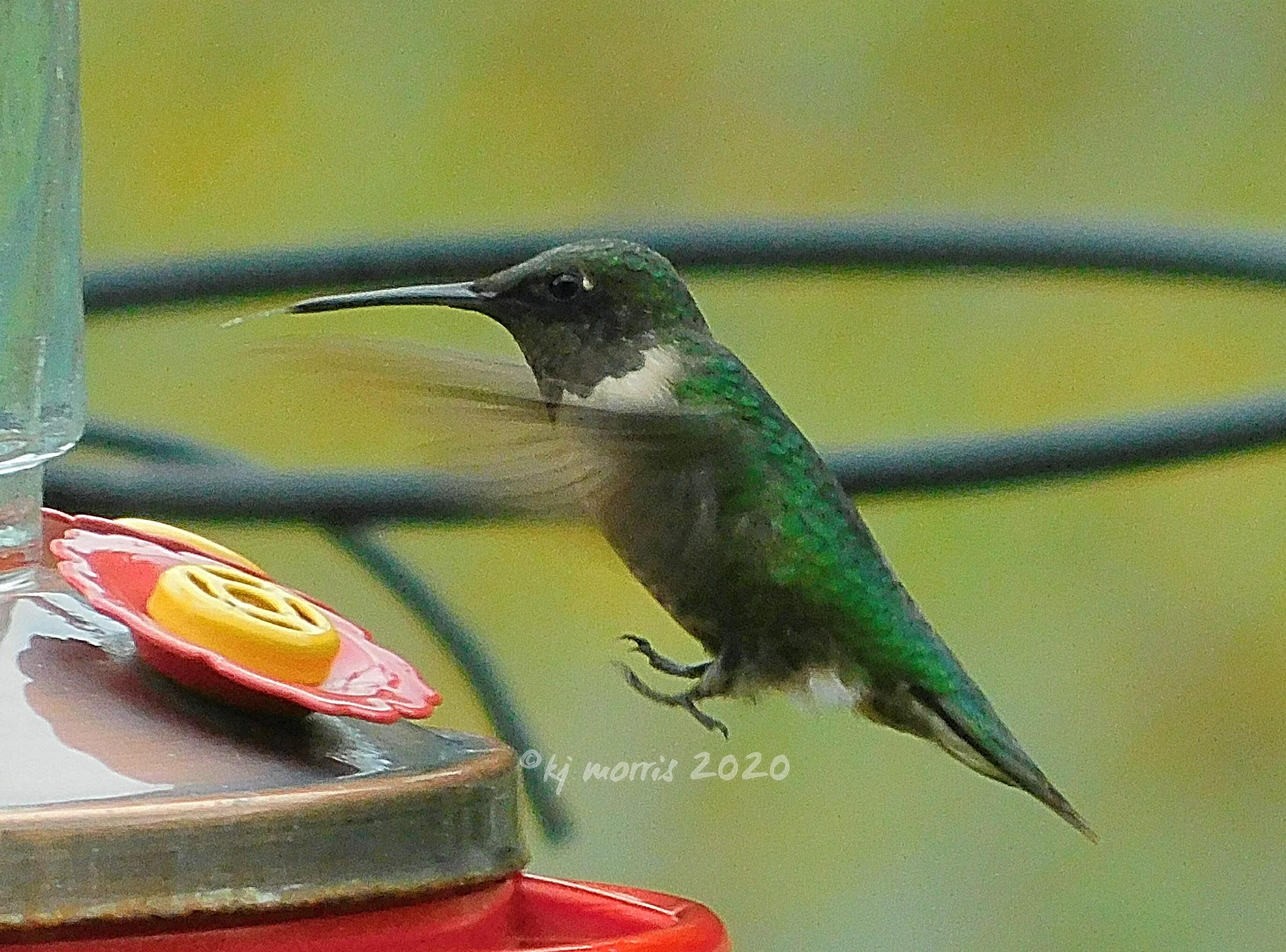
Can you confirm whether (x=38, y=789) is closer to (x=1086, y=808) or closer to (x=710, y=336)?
(x=710, y=336)

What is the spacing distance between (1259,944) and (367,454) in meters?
1.65

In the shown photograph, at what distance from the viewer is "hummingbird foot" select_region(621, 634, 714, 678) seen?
1251 millimetres

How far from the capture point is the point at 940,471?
109cm

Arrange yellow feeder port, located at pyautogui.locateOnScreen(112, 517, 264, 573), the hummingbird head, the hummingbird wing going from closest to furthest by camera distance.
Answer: yellow feeder port, located at pyautogui.locateOnScreen(112, 517, 264, 573)
the hummingbird wing
the hummingbird head

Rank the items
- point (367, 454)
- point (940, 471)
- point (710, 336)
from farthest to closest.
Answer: point (367, 454), point (710, 336), point (940, 471)

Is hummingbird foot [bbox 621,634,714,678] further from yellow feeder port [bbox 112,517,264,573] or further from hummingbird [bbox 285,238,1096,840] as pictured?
yellow feeder port [bbox 112,517,264,573]

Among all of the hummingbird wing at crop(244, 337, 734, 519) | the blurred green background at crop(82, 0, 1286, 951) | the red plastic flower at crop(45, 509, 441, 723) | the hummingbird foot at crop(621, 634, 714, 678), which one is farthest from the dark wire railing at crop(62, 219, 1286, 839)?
the blurred green background at crop(82, 0, 1286, 951)

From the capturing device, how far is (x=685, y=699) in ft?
4.43

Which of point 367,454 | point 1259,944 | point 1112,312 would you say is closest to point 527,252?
point 367,454

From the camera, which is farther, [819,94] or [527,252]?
[819,94]

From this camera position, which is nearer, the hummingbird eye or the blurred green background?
the hummingbird eye

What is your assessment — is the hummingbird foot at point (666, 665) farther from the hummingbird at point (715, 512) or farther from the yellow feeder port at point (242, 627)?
the yellow feeder port at point (242, 627)

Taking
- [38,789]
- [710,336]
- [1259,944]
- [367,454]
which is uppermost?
[710,336]

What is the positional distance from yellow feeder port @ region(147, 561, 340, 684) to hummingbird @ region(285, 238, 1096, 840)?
0.46 metres
